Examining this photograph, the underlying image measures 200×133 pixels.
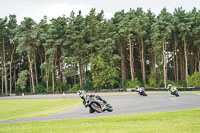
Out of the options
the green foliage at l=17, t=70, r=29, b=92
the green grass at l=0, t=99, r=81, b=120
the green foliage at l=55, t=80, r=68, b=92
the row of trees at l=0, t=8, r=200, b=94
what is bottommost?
the green grass at l=0, t=99, r=81, b=120

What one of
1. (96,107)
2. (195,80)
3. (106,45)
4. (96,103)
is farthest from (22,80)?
(96,103)

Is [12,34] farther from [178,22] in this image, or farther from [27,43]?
[178,22]

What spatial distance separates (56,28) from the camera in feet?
258

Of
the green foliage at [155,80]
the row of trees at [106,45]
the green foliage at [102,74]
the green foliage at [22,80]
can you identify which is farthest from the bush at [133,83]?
the green foliage at [22,80]

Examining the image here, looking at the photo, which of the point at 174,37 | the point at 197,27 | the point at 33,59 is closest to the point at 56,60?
the point at 33,59

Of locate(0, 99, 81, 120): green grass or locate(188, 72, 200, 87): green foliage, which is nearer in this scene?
locate(0, 99, 81, 120): green grass

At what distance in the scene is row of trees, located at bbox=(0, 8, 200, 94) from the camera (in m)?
71.4

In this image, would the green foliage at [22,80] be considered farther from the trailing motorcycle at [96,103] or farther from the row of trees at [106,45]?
the trailing motorcycle at [96,103]

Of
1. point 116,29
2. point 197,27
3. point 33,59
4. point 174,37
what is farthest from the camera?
point 33,59

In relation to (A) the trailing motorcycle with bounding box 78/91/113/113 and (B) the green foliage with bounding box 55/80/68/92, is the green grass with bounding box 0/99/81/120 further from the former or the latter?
(B) the green foliage with bounding box 55/80/68/92

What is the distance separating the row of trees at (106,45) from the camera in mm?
71375

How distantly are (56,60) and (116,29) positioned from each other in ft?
60.5

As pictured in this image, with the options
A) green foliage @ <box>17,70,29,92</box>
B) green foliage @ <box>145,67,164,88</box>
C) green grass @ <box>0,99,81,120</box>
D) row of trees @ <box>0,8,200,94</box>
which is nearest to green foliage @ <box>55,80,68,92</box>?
row of trees @ <box>0,8,200,94</box>

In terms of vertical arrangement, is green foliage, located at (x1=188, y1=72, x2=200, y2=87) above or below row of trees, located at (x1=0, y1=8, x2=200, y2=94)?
below
